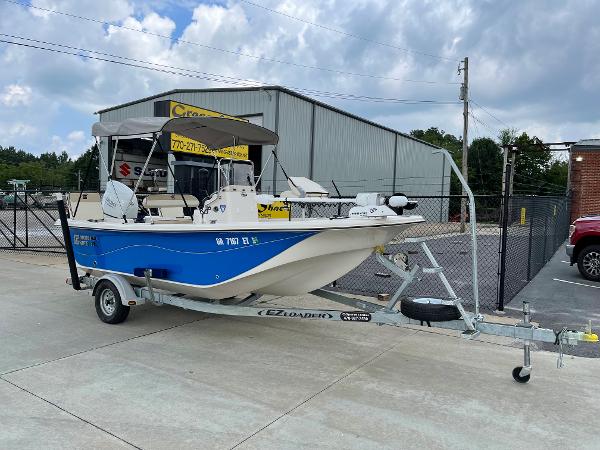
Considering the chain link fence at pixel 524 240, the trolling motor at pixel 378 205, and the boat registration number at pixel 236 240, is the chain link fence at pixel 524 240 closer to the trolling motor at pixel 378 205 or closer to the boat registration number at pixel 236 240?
the trolling motor at pixel 378 205

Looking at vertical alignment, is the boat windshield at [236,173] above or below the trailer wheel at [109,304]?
above

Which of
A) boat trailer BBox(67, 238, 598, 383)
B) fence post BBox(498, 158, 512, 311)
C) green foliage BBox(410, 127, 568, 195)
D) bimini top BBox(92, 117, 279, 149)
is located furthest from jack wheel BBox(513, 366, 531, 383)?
green foliage BBox(410, 127, 568, 195)

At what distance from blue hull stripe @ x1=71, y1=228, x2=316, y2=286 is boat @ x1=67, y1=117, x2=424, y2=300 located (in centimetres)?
1

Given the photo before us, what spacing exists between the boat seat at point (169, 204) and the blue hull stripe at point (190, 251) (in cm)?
79

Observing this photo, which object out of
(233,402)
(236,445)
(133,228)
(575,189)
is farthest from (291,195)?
(575,189)

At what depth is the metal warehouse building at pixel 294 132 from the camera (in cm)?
1700

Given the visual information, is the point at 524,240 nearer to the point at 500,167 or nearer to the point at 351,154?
the point at 351,154

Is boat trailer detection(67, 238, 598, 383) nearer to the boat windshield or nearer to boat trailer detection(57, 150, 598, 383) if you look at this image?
boat trailer detection(57, 150, 598, 383)

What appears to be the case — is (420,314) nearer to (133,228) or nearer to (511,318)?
(511,318)

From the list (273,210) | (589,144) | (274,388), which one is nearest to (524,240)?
(273,210)

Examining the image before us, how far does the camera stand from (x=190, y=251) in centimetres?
508

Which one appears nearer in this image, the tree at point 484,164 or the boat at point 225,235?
the boat at point 225,235

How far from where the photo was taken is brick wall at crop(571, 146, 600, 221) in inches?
852

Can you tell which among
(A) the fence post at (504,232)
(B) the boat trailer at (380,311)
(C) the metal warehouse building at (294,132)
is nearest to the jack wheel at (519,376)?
(B) the boat trailer at (380,311)
